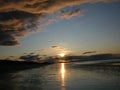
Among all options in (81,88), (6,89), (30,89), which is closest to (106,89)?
(81,88)

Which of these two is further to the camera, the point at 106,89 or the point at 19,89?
the point at 19,89

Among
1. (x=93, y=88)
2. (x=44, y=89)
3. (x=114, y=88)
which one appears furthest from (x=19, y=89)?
(x=114, y=88)

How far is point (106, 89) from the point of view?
23.6 meters

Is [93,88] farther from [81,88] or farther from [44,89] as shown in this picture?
[44,89]

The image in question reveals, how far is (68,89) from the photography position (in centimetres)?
2414

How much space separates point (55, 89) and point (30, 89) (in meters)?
2.91

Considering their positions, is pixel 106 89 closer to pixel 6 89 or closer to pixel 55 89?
pixel 55 89

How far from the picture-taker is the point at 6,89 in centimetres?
2547

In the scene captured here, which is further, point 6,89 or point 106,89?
point 6,89

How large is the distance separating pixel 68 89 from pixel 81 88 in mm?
1546

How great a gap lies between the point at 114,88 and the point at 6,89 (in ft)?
39.2

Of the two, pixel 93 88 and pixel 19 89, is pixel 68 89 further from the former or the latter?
pixel 19 89

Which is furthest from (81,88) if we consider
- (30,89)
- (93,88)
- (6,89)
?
(6,89)

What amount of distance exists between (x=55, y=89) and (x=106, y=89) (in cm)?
539
